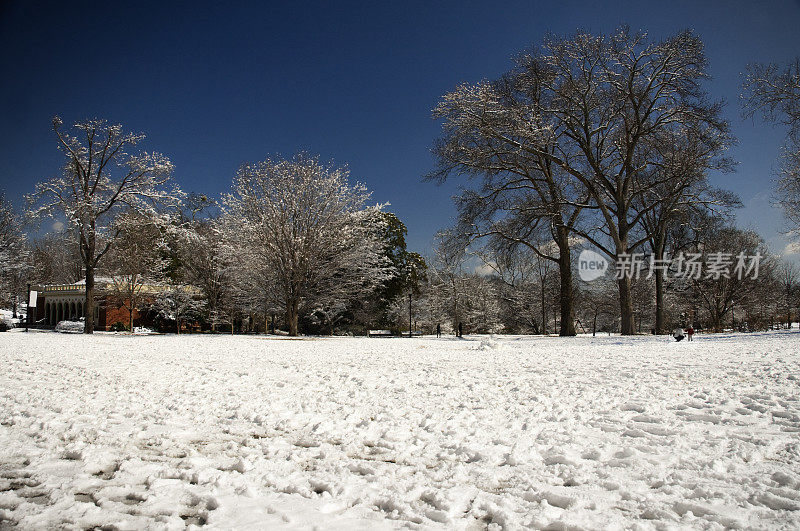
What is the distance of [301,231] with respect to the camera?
23.4 meters

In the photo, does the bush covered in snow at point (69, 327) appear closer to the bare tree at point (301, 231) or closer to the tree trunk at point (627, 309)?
the bare tree at point (301, 231)

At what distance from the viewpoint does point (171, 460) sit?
10.6 ft

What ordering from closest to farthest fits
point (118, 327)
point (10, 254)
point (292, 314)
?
point (292, 314) < point (118, 327) < point (10, 254)

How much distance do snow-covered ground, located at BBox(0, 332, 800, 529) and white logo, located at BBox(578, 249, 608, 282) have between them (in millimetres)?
26566

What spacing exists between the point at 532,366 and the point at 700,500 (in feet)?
19.1

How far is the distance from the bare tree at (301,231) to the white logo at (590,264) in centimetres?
1642

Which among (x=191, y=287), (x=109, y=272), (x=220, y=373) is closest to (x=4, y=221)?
(x=109, y=272)

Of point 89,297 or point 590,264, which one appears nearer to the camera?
point 89,297

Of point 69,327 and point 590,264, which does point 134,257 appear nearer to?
point 69,327

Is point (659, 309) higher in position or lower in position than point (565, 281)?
lower

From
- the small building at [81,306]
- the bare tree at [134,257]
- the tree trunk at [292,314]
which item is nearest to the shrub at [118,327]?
the small building at [81,306]

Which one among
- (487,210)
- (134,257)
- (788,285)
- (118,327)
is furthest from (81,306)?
(788,285)

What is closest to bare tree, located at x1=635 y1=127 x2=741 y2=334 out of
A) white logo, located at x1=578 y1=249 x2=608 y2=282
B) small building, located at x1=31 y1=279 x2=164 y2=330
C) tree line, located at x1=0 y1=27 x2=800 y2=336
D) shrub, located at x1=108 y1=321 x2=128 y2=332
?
tree line, located at x1=0 y1=27 x2=800 y2=336

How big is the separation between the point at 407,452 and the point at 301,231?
828 inches
